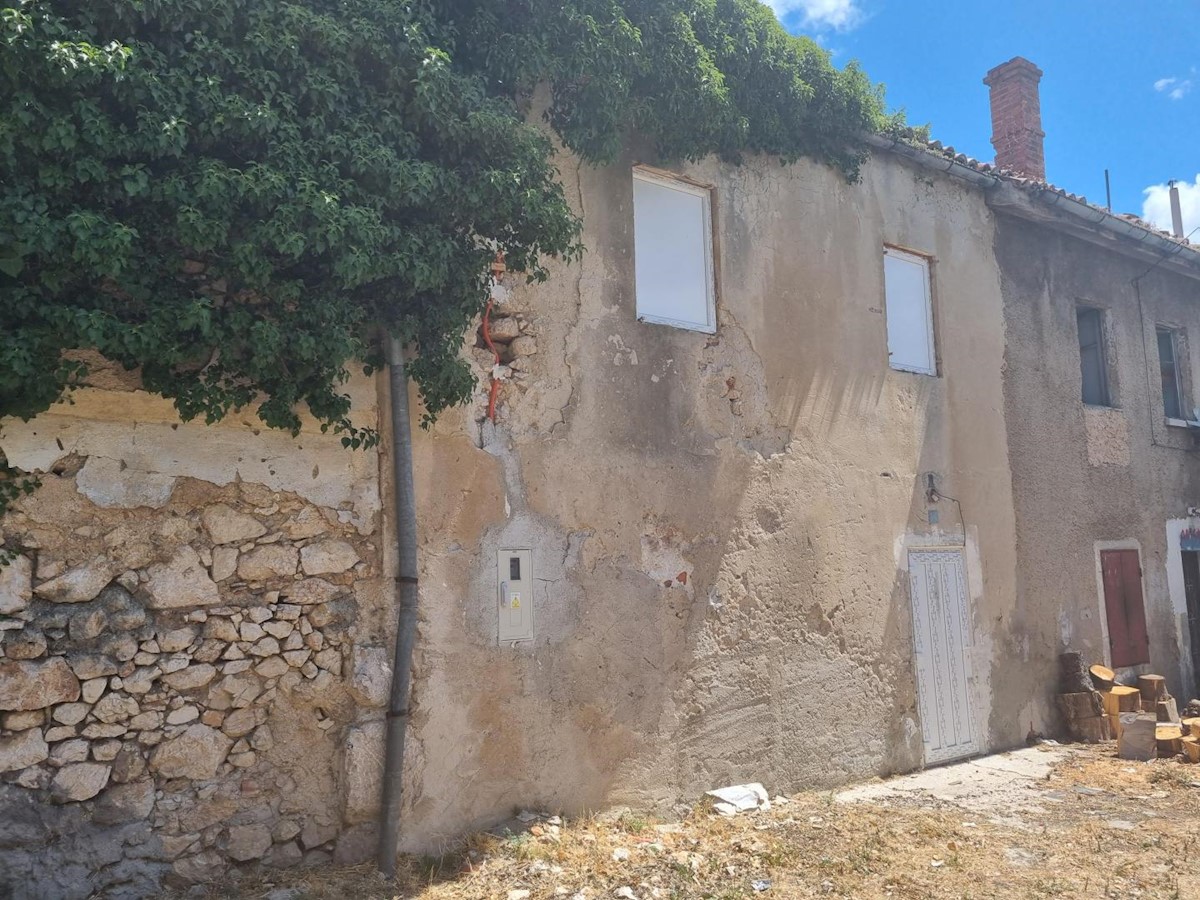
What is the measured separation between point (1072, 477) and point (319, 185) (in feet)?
29.5

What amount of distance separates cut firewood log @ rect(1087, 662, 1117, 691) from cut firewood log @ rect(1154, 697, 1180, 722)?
0.53 m

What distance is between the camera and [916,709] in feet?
28.8

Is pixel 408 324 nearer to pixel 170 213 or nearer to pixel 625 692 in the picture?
pixel 170 213

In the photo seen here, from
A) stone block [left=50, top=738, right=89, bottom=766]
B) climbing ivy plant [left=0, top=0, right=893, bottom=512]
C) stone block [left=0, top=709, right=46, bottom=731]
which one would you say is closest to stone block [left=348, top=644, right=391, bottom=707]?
climbing ivy plant [left=0, top=0, right=893, bottom=512]

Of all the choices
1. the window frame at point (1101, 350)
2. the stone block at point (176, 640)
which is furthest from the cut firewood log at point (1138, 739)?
the stone block at point (176, 640)

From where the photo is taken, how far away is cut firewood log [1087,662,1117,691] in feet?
33.9

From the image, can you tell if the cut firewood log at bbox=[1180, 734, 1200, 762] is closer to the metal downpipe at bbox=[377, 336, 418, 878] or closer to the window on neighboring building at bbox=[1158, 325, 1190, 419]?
the window on neighboring building at bbox=[1158, 325, 1190, 419]

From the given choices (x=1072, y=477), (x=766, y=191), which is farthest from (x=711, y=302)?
(x=1072, y=477)

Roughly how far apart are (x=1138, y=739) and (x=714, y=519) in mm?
4932

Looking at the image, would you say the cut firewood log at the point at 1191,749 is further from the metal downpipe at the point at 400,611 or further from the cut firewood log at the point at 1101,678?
the metal downpipe at the point at 400,611

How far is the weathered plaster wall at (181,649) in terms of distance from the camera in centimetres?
482

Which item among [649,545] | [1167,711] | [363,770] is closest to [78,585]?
[363,770]

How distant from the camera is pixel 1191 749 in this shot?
9062 millimetres

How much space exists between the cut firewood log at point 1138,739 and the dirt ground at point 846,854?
44.4 inches
